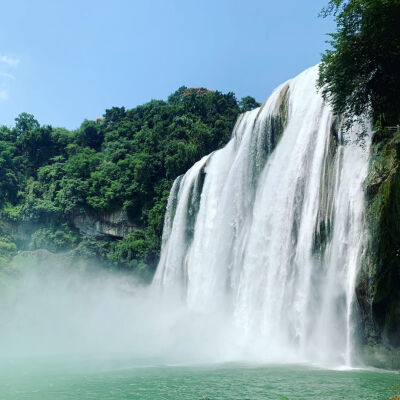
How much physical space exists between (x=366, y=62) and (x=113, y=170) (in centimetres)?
2822

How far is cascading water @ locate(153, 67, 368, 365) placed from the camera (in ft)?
41.9

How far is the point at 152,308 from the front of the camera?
1136 inches

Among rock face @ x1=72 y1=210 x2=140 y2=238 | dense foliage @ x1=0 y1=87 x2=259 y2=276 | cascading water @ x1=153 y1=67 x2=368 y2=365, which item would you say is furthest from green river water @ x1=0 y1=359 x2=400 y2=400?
rock face @ x1=72 y1=210 x2=140 y2=238

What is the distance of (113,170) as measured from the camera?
38.0 meters

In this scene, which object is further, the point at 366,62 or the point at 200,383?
the point at 366,62

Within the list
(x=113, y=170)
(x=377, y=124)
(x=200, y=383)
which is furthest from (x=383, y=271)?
(x=113, y=170)

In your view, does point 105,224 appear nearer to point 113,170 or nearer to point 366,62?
point 113,170

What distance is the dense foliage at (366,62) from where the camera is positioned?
11.5m

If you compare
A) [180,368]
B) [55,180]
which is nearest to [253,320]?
[180,368]

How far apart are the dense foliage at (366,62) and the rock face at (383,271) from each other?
5.76 feet

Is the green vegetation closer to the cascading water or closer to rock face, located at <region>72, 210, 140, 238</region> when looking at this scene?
the cascading water

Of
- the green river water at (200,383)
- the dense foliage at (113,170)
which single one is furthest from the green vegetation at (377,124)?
the dense foliage at (113,170)

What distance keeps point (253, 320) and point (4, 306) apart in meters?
20.2

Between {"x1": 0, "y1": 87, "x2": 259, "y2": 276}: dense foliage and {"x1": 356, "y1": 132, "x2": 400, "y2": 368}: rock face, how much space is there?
22858 mm
